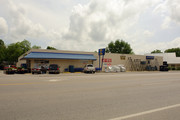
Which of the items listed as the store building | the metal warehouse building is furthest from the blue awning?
the store building

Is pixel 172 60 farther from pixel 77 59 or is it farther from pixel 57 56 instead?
pixel 57 56

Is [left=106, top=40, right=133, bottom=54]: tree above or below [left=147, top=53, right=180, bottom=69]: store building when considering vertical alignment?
above

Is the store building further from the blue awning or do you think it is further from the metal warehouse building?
the blue awning

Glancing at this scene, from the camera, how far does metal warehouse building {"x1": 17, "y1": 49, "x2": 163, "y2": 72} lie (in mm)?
31270

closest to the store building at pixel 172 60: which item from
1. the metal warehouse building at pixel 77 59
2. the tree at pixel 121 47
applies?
the tree at pixel 121 47

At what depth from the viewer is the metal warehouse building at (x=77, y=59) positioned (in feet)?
103

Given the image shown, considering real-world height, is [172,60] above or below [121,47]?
below

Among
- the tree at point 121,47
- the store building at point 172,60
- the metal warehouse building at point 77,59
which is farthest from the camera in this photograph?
the tree at point 121,47

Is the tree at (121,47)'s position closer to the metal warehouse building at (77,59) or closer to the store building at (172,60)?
the store building at (172,60)

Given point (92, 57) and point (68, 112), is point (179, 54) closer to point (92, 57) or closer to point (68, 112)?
point (92, 57)

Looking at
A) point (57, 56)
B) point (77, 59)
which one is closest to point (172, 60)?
point (77, 59)

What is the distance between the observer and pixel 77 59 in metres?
34.7

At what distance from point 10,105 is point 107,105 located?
3.61 metres

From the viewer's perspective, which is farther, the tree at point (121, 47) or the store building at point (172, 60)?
the tree at point (121, 47)
